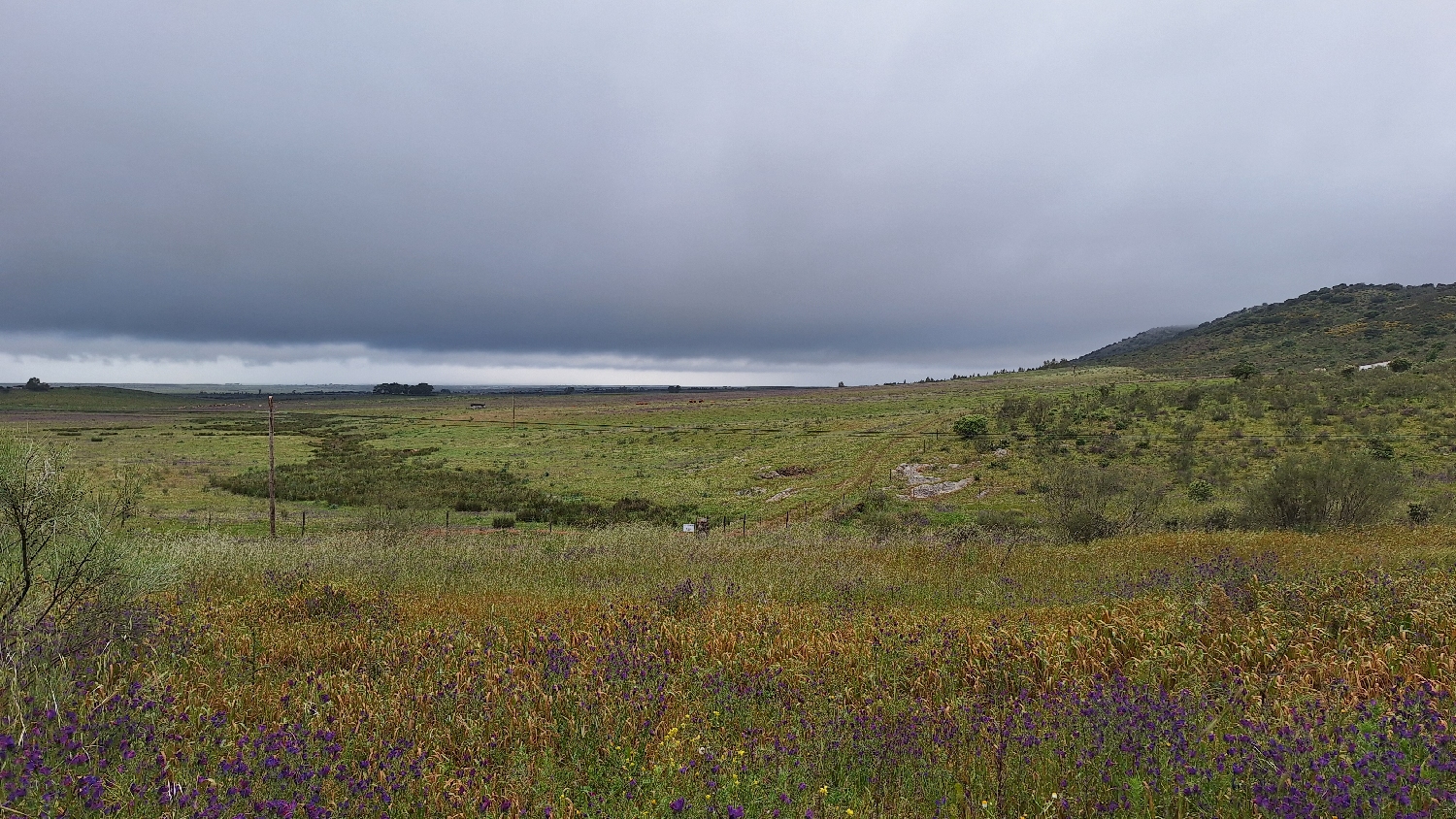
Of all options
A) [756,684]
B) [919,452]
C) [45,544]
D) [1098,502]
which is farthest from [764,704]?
[919,452]

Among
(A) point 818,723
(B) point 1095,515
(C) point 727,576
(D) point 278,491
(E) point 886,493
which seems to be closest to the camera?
(A) point 818,723

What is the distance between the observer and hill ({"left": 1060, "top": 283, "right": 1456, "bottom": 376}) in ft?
273

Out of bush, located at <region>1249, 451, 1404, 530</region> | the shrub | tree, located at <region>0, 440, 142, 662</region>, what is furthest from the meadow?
the shrub

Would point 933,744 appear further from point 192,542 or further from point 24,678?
point 192,542

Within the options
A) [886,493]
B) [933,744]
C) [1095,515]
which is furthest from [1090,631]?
[886,493]

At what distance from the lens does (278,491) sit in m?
37.4

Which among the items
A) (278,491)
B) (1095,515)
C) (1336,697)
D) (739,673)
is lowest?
(278,491)

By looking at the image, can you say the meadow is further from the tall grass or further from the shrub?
the shrub

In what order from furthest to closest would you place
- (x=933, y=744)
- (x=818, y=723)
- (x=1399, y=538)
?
(x=1399, y=538)
(x=818, y=723)
(x=933, y=744)

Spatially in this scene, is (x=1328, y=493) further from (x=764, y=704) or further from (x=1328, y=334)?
(x=1328, y=334)

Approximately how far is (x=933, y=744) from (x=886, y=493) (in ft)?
86.3

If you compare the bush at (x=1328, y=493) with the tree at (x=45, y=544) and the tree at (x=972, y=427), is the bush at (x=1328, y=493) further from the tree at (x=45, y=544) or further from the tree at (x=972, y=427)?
the tree at (x=972, y=427)

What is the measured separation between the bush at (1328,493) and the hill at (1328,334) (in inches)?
2697

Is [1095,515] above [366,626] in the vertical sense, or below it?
below
